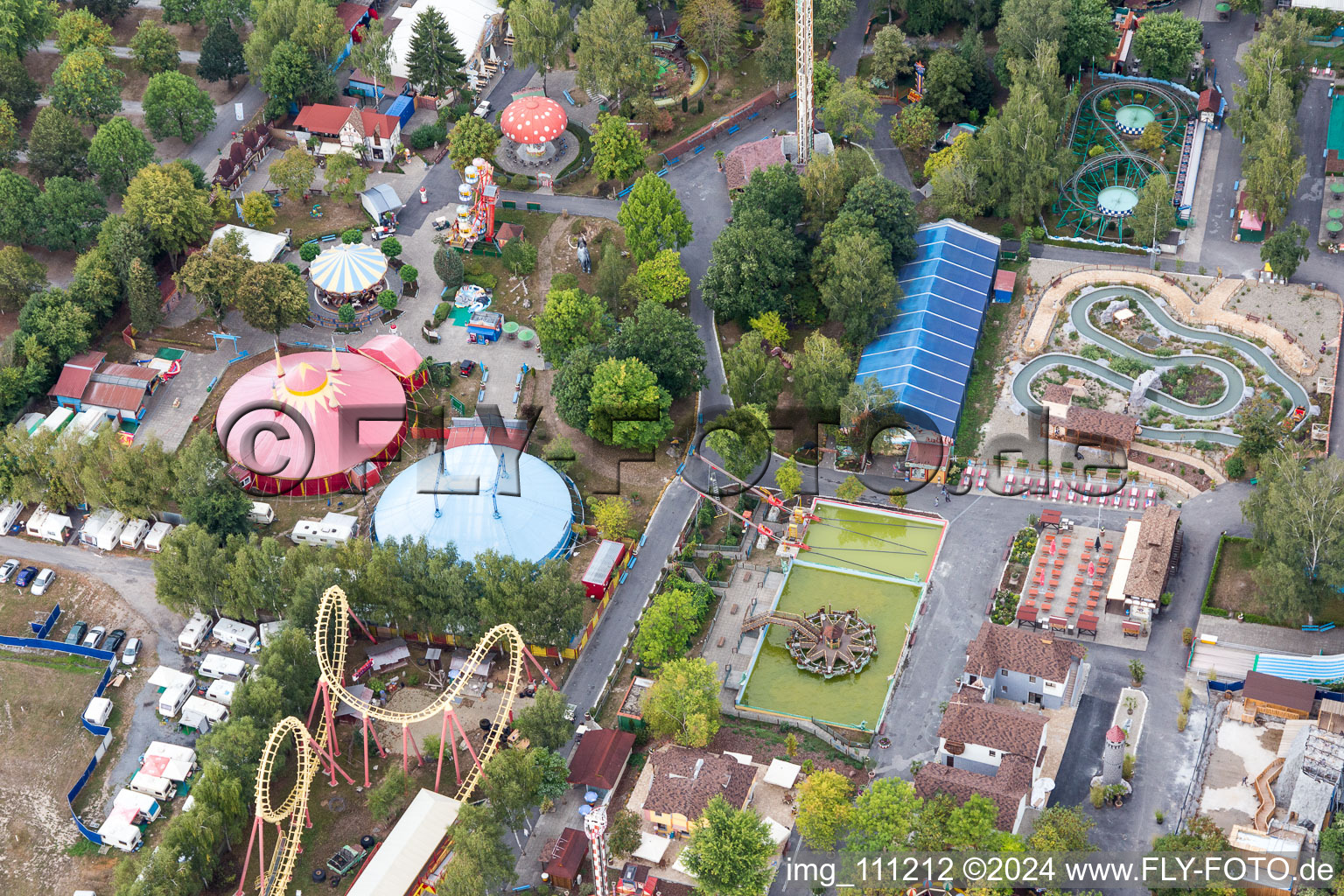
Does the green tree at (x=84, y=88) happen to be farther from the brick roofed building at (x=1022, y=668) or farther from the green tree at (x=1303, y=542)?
the green tree at (x=1303, y=542)

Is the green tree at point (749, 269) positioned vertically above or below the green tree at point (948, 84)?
below

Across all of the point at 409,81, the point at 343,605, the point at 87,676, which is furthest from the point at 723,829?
the point at 409,81

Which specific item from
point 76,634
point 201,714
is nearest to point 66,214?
point 76,634

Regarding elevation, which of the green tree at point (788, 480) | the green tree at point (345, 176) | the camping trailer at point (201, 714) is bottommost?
the camping trailer at point (201, 714)

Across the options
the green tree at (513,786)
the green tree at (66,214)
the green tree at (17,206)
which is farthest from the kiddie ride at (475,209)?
the green tree at (513,786)

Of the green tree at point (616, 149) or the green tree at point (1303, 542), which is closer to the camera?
the green tree at point (1303, 542)
